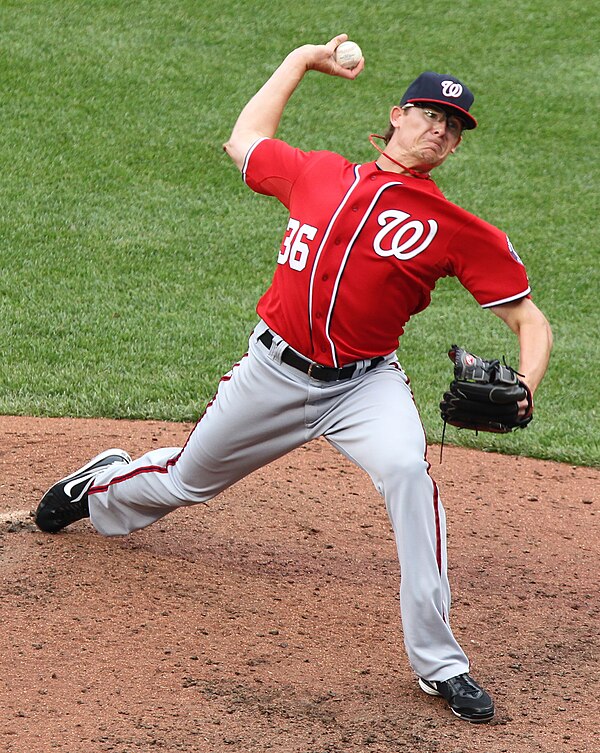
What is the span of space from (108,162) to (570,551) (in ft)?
21.0

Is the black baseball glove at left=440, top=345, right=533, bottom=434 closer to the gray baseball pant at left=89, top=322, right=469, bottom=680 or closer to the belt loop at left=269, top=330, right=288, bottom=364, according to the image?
the gray baseball pant at left=89, top=322, right=469, bottom=680

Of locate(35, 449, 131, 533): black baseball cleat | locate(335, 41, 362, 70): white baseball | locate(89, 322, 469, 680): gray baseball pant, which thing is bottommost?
locate(35, 449, 131, 533): black baseball cleat

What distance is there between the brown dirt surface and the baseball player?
0.28 metres

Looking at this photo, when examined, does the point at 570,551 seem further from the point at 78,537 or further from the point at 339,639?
the point at 78,537

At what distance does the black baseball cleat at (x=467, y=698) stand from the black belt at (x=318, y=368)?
1032mm

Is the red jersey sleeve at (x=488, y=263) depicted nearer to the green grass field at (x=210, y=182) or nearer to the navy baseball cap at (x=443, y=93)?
the navy baseball cap at (x=443, y=93)

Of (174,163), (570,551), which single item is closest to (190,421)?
(570,551)

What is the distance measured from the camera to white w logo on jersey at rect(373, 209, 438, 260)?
145 inches

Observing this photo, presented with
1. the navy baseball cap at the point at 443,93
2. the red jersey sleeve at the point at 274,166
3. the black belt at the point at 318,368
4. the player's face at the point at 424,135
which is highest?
the navy baseball cap at the point at 443,93

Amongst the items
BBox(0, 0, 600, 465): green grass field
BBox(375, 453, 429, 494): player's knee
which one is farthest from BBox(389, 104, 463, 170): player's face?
BBox(0, 0, 600, 465): green grass field

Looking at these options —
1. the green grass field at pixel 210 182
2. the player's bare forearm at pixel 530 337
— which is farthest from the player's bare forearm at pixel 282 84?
the green grass field at pixel 210 182

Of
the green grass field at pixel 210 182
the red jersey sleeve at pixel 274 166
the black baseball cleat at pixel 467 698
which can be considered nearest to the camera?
the black baseball cleat at pixel 467 698

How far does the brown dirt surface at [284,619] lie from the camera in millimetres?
3420

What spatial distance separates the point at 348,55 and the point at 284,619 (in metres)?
2.03
